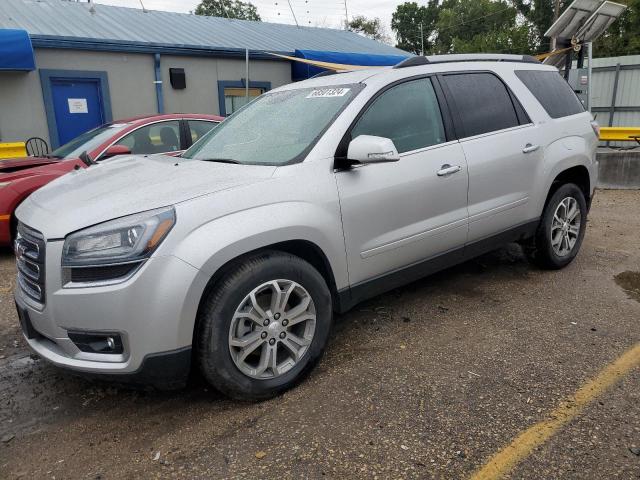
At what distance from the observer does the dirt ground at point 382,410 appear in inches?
90.8

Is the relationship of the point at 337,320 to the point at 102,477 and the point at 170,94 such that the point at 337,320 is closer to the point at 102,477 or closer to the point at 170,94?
the point at 102,477

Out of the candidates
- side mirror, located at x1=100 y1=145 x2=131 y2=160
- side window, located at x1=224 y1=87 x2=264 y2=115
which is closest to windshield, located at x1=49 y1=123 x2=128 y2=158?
side mirror, located at x1=100 y1=145 x2=131 y2=160

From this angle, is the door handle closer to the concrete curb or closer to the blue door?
the concrete curb

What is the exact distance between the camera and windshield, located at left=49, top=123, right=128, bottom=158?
244 inches

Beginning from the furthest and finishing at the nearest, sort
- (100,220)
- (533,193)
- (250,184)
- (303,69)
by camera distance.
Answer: (303,69), (533,193), (250,184), (100,220)

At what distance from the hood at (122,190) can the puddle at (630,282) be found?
3.30 metres

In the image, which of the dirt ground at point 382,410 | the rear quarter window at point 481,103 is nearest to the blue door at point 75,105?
the dirt ground at point 382,410

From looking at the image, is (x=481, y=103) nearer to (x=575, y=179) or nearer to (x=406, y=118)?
(x=406, y=118)

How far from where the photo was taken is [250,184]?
2732 mm

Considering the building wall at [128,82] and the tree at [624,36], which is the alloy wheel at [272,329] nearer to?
the building wall at [128,82]

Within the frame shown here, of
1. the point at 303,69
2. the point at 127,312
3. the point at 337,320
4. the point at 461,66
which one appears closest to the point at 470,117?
the point at 461,66

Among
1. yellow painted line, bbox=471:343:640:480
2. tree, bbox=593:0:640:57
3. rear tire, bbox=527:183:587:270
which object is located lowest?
yellow painted line, bbox=471:343:640:480

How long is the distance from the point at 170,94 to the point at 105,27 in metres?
2.05

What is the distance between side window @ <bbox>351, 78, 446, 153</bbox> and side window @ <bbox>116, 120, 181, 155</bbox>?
12.5ft
